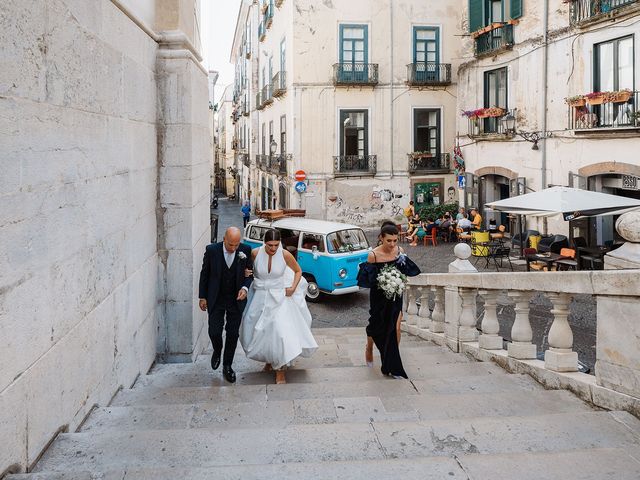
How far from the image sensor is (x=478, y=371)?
6.14 m

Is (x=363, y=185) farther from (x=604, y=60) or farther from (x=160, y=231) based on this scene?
(x=160, y=231)

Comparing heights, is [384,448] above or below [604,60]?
below

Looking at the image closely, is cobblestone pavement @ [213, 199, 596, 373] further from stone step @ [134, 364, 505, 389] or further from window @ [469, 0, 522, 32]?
window @ [469, 0, 522, 32]

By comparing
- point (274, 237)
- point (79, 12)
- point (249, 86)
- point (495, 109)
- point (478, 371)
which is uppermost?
point (249, 86)

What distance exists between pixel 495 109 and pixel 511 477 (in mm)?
20657

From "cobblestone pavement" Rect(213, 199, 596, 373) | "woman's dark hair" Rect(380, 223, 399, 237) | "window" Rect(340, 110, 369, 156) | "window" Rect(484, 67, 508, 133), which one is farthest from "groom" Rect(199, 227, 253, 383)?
"window" Rect(340, 110, 369, 156)

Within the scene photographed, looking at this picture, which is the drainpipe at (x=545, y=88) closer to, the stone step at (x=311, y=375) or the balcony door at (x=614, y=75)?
the balcony door at (x=614, y=75)

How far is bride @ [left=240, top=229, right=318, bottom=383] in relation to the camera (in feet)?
20.0

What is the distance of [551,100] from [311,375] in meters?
16.1

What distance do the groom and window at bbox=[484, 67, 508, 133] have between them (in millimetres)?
18093

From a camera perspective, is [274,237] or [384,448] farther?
[274,237]

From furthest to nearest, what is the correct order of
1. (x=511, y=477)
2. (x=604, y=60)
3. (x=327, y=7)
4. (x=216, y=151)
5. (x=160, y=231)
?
(x=216, y=151) → (x=327, y=7) → (x=604, y=60) → (x=160, y=231) → (x=511, y=477)

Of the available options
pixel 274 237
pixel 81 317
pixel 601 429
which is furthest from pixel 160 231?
pixel 601 429

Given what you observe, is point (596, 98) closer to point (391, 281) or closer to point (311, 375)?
point (391, 281)
